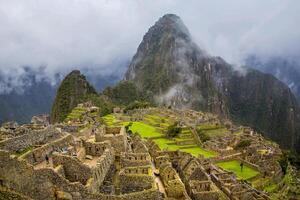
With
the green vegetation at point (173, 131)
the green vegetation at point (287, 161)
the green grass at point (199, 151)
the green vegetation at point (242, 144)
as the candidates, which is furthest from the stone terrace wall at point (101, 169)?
the green vegetation at point (173, 131)

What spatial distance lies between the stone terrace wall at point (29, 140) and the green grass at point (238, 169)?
21707mm

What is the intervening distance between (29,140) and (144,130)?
4343cm

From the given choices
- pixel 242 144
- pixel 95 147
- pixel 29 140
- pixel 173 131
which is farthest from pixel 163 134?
pixel 29 140

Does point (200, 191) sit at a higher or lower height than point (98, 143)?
lower

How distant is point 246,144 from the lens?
56438mm

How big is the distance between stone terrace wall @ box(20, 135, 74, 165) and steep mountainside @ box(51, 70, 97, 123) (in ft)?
240

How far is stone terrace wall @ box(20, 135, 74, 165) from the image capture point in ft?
66.7

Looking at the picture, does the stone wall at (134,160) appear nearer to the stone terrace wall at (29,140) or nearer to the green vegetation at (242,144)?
the stone terrace wall at (29,140)

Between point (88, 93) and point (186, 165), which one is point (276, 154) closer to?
point (186, 165)

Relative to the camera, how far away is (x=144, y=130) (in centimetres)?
6588

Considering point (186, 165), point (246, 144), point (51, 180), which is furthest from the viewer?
point (246, 144)

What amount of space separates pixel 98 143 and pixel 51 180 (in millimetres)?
6464

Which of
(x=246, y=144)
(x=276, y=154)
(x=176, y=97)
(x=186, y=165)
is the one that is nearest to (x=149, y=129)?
(x=246, y=144)

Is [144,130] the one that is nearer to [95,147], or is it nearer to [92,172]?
[95,147]
